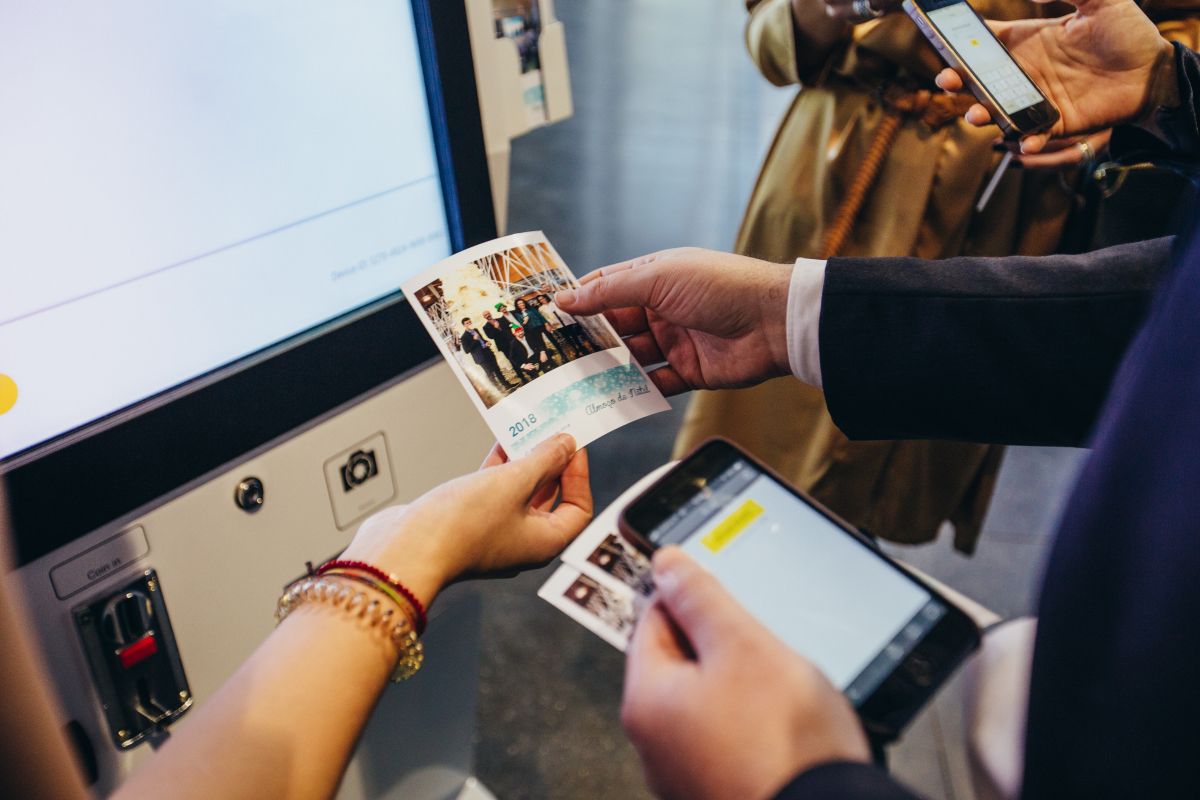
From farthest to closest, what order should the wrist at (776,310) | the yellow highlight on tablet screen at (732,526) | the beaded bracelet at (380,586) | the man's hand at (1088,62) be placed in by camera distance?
the man's hand at (1088,62), the wrist at (776,310), the yellow highlight on tablet screen at (732,526), the beaded bracelet at (380,586)

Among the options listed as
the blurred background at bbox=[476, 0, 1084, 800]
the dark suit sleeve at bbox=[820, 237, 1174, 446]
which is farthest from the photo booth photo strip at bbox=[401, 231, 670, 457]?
the blurred background at bbox=[476, 0, 1084, 800]

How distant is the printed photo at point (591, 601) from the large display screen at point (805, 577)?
0.08 metres

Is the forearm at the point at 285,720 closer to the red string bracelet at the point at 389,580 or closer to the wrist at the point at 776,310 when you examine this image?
the red string bracelet at the point at 389,580

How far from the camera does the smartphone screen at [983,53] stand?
37.4 inches

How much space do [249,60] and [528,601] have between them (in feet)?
4.03

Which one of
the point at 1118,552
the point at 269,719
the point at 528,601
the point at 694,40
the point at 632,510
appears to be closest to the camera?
the point at 1118,552

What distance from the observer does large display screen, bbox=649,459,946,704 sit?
705 mm

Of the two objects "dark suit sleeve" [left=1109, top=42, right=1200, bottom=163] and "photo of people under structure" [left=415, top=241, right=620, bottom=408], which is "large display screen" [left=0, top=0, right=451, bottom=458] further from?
"dark suit sleeve" [left=1109, top=42, right=1200, bottom=163]

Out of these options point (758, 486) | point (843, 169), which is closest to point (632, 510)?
point (758, 486)

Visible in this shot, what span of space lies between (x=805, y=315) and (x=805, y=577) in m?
0.25

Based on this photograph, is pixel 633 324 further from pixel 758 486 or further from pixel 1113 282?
pixel 1113 282

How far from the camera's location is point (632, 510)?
0.75 meters

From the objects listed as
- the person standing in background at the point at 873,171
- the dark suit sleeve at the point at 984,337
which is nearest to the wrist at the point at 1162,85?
the person standing in background at the point at 873,171

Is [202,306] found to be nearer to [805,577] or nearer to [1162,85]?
[805,577]
